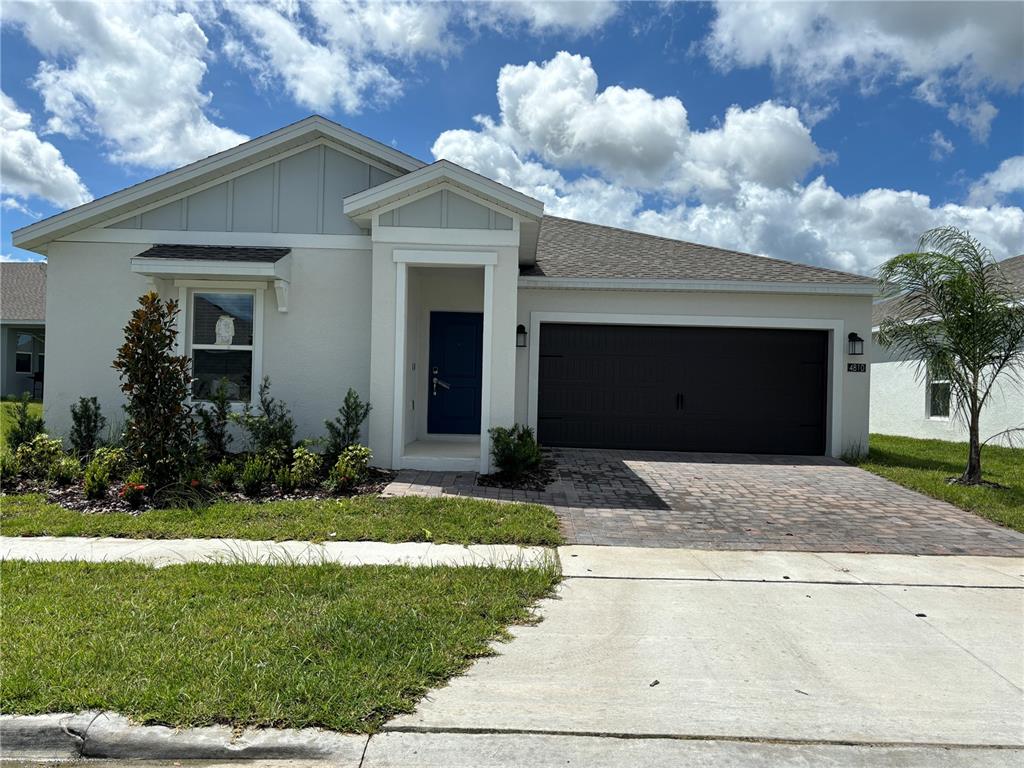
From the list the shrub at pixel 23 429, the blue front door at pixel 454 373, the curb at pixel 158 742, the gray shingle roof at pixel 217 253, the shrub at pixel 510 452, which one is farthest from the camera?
the blue front door at pixel 454 373

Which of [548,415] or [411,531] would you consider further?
[548,415]

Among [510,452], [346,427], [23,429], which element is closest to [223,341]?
[346,427]

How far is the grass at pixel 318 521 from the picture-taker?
233 inches

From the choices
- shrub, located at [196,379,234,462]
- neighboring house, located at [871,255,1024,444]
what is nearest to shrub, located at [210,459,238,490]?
shrub, located at [196,379,234,462]

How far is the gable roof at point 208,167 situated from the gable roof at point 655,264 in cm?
349

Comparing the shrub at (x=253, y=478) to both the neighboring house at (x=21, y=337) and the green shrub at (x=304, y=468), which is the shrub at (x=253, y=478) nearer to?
the green shrub at (x=304, y=468)

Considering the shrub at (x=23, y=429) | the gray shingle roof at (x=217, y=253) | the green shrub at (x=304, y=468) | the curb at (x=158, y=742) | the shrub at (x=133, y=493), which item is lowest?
the curb at (x=158, y=742)

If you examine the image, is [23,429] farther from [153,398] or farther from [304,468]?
[304,468]

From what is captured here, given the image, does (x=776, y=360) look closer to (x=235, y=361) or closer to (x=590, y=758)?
(x=235, y=361)

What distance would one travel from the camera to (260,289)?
9414mm

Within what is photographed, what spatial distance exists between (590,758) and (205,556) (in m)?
3.83

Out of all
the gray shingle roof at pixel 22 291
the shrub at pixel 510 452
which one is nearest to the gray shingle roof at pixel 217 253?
the shrub at pixel 510 452

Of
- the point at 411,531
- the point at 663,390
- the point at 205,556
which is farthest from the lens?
the point at 663,390

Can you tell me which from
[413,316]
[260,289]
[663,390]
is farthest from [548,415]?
[260,289]
